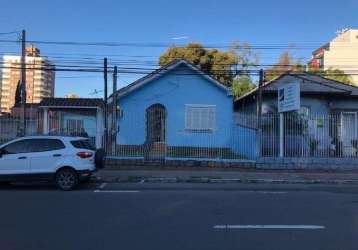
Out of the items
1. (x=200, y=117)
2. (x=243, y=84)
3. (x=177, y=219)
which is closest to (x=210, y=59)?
(x=243, y=84)

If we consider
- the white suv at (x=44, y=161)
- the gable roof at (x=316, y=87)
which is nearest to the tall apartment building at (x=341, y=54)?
the gable roof at (x=316, y=87)

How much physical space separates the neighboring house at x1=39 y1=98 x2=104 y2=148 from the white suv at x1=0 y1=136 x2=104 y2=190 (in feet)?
22.2

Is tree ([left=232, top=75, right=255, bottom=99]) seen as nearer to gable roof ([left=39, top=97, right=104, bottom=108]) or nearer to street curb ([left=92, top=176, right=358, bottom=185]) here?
gable roof ([left=39, top=97, right=104, bottom=108])

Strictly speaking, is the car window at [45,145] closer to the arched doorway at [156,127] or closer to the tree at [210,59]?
the arched doorway at [156,127]

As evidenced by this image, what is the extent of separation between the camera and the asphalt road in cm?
837

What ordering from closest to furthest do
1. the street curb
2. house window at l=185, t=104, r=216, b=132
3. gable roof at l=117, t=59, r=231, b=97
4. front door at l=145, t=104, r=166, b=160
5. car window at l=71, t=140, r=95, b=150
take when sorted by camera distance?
car window at l=71, t=140, r=95, b=150 → the street curb → front door at l=145, t=104, r=166, b=160 → house window at l=185, t=104, r=216, b=132 → gable roof at l=117, t=59, r=231, b=97

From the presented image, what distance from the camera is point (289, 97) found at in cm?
2364

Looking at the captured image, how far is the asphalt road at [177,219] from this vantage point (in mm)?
8367

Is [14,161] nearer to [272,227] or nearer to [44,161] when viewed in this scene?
[44,161]

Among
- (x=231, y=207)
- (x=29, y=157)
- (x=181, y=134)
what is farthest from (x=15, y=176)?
(x=181, y=134)

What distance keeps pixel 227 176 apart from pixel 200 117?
943cm

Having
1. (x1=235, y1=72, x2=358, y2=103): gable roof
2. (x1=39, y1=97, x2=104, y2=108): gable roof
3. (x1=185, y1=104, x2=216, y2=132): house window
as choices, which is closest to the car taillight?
(x1=39, y1=97, x2=104, y2=108): gable roof

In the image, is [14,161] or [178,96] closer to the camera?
[14,161]

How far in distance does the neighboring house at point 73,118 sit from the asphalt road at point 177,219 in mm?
7766
